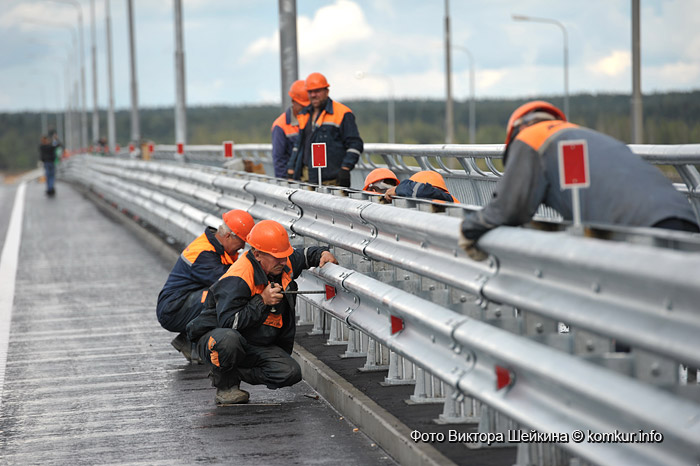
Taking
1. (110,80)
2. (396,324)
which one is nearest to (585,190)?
(396,324)

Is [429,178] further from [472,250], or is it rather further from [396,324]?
[472,250]

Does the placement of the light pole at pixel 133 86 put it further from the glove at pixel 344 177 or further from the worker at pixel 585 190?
the worker at pixel 585 190

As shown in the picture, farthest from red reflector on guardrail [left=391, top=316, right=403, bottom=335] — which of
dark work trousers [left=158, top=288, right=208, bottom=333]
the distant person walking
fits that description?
the distant person walking

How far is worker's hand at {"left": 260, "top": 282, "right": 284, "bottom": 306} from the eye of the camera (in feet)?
24.7

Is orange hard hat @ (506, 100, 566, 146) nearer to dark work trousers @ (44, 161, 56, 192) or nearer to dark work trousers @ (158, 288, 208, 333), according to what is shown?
dark work trousers @ (158, 288, 208, 333)

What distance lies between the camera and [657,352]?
12.4 ft

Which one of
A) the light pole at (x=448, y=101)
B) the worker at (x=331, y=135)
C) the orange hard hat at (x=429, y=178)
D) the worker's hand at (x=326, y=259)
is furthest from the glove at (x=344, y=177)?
the light pole at (x=448, y=101)

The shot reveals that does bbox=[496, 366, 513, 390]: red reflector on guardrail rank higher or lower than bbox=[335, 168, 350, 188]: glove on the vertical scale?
lower

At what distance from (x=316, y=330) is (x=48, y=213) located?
22479 millimetres

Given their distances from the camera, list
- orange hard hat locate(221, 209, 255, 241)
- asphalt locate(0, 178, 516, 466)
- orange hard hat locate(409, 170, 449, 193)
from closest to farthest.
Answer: asphalt locate(0, 178, 516, 466) → orange hard hat locate(221, 209, 255, 241) → orange hard hat locate(409, 170, 449, 193)

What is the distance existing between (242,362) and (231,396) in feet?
0.77

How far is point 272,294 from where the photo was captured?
7555mm

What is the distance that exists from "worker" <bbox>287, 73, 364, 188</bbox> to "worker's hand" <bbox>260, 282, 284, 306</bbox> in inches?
189

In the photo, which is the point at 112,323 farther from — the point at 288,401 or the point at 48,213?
the point at 48,213
